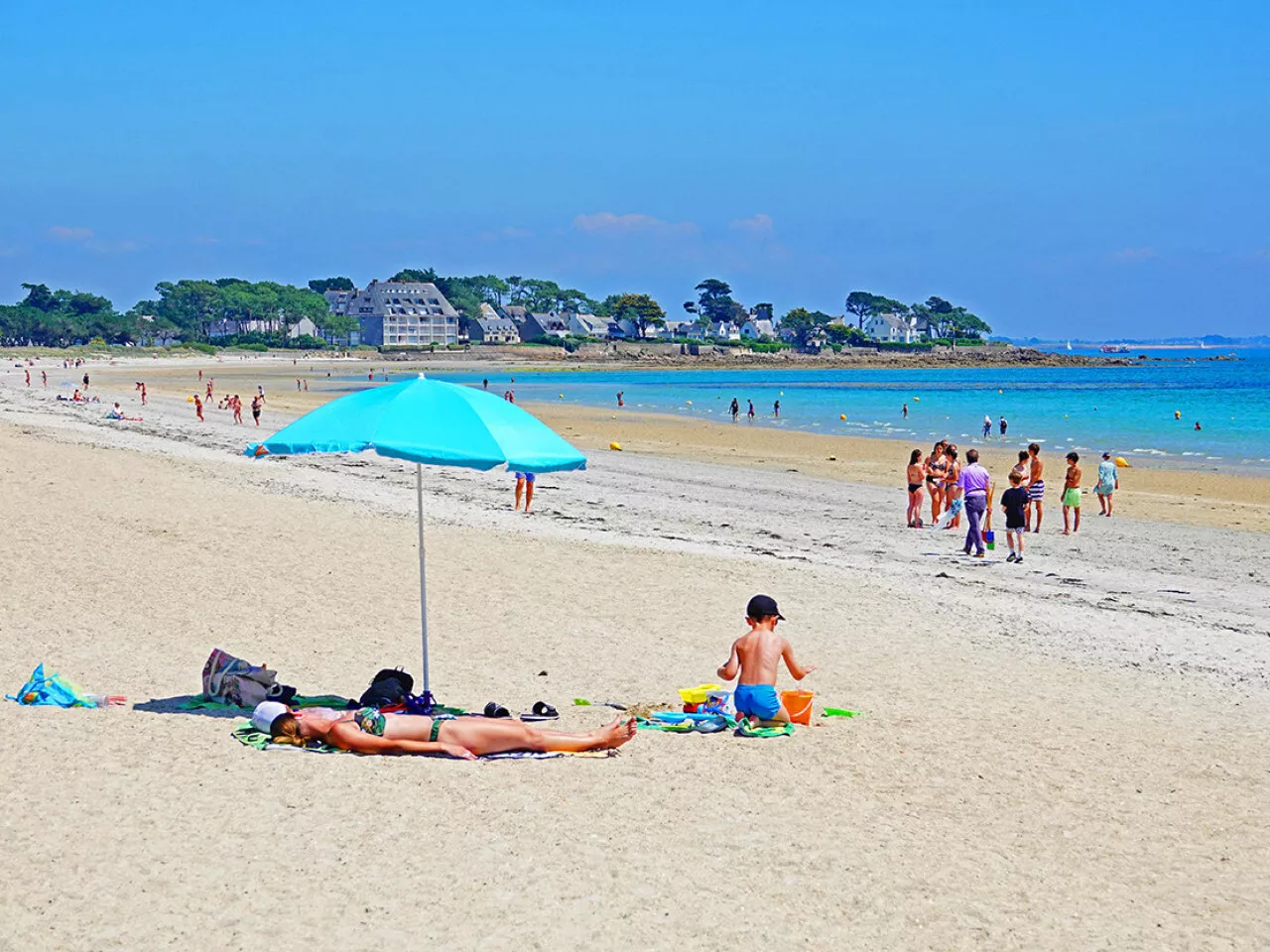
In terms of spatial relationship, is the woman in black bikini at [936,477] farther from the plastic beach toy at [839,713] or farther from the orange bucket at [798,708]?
the orange bucket at [798,708]

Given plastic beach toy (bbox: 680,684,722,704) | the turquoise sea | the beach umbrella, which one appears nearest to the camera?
the beach umbrella

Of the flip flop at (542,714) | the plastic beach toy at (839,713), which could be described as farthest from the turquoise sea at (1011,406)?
the flip flop at (542,714)

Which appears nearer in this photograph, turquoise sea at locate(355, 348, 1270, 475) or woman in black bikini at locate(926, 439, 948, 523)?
woman in black bikini at locate(926, 439, 948, 523)

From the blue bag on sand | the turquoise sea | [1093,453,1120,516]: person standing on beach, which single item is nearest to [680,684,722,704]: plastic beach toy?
the blue bag on sand

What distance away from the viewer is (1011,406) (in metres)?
66.6

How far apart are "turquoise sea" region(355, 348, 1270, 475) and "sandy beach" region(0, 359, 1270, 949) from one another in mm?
21666

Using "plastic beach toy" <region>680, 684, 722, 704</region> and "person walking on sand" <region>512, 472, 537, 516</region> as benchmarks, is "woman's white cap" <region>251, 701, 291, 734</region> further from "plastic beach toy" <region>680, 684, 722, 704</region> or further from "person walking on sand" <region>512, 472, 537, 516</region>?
"person walking on sand" <region>512, 472, 537, 516</region>

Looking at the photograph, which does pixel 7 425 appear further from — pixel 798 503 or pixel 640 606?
pixel 640 606

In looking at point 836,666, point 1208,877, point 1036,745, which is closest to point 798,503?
A: point 836,666

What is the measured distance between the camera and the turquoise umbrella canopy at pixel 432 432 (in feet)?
24.0

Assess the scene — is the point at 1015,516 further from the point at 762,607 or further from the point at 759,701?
the point at 759,701

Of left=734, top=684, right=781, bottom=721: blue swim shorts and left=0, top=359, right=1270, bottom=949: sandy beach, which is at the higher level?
left=734, top=684, right=781, bottom=721: blue swim shorts

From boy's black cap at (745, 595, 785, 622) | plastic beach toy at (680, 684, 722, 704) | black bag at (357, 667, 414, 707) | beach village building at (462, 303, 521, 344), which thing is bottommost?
plastic beach toy at (680, 684, 722, 704)

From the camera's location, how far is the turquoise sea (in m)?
40.5
